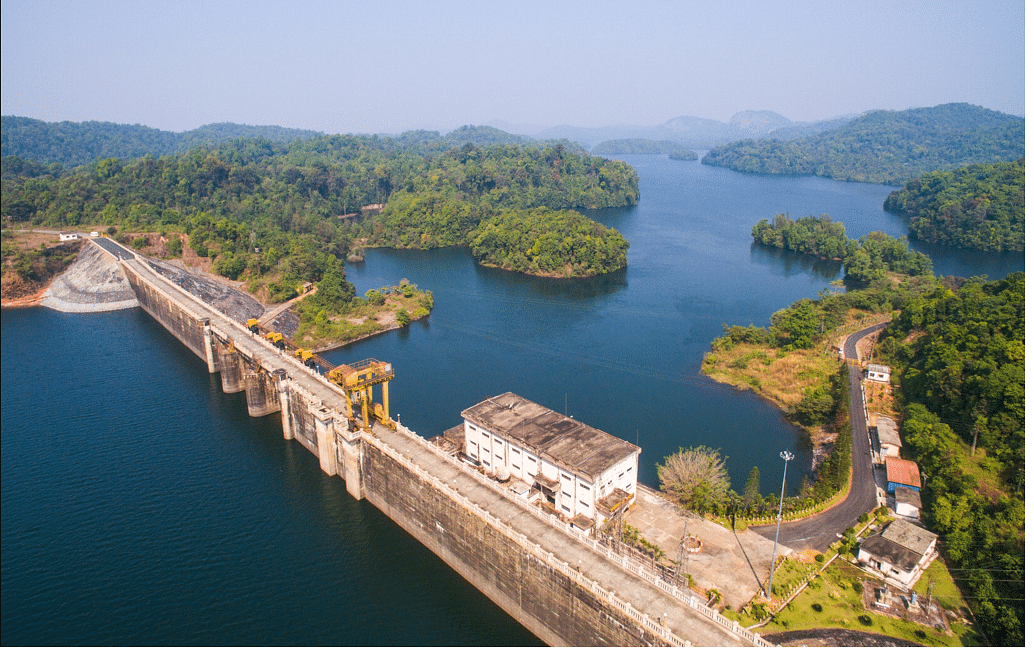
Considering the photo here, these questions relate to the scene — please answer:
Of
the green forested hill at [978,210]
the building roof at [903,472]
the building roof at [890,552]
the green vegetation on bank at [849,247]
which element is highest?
the green forested hill at [978,210]

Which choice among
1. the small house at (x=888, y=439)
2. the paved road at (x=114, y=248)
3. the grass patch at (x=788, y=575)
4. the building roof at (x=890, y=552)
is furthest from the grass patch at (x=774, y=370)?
the paved road at (x=114, y=248)

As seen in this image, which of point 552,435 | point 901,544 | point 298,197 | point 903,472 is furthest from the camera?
point 298,197

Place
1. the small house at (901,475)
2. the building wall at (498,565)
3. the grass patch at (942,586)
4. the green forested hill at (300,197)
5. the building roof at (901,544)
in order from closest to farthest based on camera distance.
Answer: the building wall at (498,565) → the grass patch at (942,586) → the building roof at (901,544) → the small house at (901,475) → the green forested hill at (300,197)

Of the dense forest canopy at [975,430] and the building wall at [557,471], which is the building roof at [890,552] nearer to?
the dense forest canopy at [975,430]

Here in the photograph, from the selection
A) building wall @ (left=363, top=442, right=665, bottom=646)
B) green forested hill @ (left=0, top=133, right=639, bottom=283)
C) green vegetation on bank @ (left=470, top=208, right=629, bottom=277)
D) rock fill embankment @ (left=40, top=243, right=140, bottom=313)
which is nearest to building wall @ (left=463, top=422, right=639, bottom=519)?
building wall @ (left=363, top=442, right=665, bottom=646)

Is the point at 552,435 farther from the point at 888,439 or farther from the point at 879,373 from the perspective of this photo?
the point at 879,373

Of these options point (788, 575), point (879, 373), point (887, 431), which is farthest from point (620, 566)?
point (879, 373)

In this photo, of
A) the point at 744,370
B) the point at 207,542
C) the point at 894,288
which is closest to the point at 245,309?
the point at 207,542
